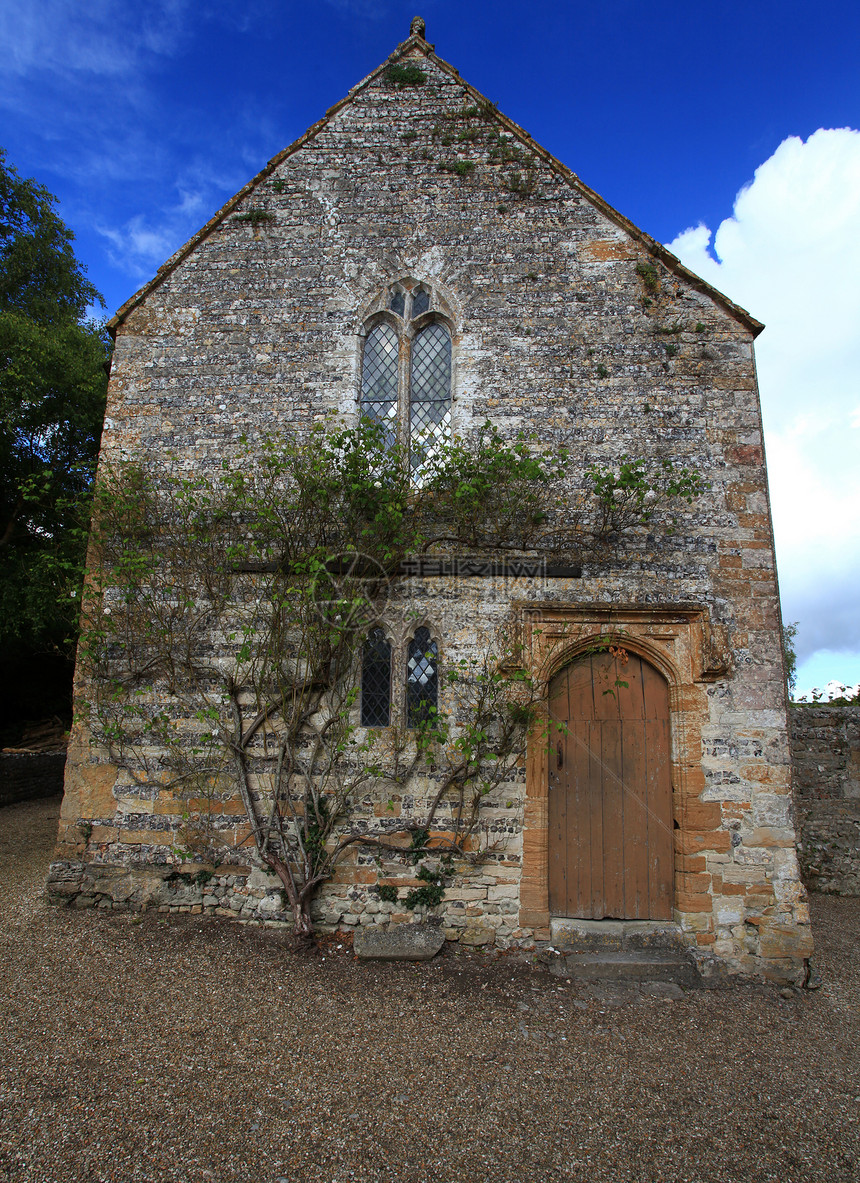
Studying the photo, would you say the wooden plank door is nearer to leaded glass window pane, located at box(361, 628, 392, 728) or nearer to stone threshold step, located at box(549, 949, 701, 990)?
stone threshold step, located at box(549, 949, 701, 990)

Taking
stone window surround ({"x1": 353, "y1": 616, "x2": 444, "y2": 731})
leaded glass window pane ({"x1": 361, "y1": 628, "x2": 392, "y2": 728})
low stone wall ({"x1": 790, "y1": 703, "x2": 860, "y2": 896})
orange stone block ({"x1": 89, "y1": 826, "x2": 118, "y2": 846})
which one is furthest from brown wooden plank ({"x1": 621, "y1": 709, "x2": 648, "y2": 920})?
orange stone block ({"x1": 89, "y1": 826, "x2": 118, "y2": 846})

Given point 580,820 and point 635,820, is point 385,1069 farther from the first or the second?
point 635,820

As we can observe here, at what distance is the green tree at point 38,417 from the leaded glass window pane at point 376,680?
17.0 feet

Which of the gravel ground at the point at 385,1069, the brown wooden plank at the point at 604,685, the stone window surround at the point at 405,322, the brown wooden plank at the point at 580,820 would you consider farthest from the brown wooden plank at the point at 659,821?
the stone window surround at the point at 405,322

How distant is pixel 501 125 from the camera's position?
694cm

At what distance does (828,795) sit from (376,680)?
670cm

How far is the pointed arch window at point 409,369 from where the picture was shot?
6647 mm

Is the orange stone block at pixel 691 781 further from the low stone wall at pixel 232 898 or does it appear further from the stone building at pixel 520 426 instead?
the low stone wall at pixel 232 898

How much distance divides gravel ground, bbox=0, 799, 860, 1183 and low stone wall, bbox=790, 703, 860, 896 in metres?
2.79

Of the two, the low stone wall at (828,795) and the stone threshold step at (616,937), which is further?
the low stone wall at (828,795)

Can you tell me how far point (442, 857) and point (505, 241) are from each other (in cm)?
656

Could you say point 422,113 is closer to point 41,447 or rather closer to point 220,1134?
point 41,447

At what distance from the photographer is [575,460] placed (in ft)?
20.3

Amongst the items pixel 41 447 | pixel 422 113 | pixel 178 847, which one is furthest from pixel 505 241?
pixel 41 447
